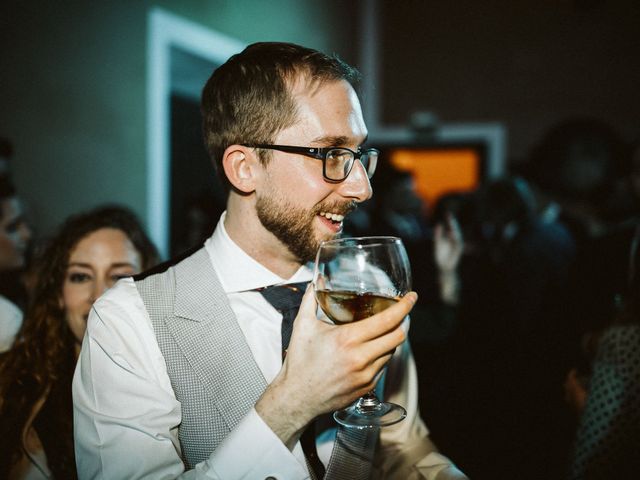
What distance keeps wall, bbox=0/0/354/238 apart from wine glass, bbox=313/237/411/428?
7.83 feet

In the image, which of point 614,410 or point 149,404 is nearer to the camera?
point 149,404

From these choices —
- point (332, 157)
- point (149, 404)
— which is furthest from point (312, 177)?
point (149, 404)

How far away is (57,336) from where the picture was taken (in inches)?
71.3

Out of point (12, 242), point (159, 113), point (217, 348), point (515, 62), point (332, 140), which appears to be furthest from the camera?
point (515, 62)

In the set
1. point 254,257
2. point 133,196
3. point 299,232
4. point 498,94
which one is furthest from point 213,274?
point 498,94

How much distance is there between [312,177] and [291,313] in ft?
1.16

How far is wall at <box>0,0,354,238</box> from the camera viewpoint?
2.72 meters

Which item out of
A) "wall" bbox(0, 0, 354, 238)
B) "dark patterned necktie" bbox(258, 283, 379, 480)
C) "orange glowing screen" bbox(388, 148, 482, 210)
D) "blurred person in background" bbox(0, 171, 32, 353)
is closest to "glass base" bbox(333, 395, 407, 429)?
"dark patterned necktie" bbox(258, 283, 379, 480)

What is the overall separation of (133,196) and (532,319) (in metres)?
2.83

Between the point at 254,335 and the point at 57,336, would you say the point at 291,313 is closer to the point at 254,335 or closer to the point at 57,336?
the point at 254,335

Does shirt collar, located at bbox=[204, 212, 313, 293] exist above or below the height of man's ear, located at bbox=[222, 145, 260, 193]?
below

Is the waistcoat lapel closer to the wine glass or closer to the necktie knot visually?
the necktie knot

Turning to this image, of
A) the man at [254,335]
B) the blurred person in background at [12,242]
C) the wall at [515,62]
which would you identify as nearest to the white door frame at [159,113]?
the blurred person in background at [12,242]

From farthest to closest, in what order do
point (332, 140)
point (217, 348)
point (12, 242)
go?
1. point (12, 242)
2. point (332, 140)
3. point (217, 348)
